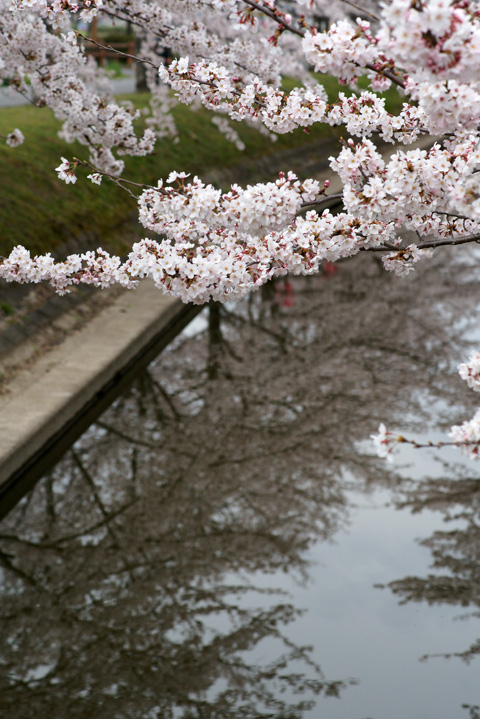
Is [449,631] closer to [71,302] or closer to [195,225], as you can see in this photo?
[195,225]

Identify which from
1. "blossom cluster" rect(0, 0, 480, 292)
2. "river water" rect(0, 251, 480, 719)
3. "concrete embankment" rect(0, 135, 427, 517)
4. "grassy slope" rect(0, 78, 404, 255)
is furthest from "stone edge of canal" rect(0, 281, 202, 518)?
"blossom cluster" rect(0, 0, 480, 292)

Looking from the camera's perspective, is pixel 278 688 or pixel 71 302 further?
pixel 71 302

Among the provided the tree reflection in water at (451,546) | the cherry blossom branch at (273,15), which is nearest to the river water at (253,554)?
the tree reflection in water at (451,546)

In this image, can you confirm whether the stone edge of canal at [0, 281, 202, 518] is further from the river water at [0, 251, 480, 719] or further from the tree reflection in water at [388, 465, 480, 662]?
the tree reflection in water at [388, 465, 480, 662]

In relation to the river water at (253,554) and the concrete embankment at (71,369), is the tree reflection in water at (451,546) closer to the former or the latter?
the river water at (253,554)

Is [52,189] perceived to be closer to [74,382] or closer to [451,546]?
[74,382]

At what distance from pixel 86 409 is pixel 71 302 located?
8.83ft

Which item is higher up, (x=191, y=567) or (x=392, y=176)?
(x=392, y=176)

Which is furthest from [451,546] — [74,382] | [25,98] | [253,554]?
[25,98]

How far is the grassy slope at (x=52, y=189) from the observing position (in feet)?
37.1

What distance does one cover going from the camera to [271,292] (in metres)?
13.9

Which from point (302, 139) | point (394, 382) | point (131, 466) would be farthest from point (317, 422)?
point (302, 139)

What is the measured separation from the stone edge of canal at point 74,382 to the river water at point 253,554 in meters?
0.19

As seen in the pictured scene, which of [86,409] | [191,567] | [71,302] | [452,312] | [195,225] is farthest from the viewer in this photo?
[452,312]
